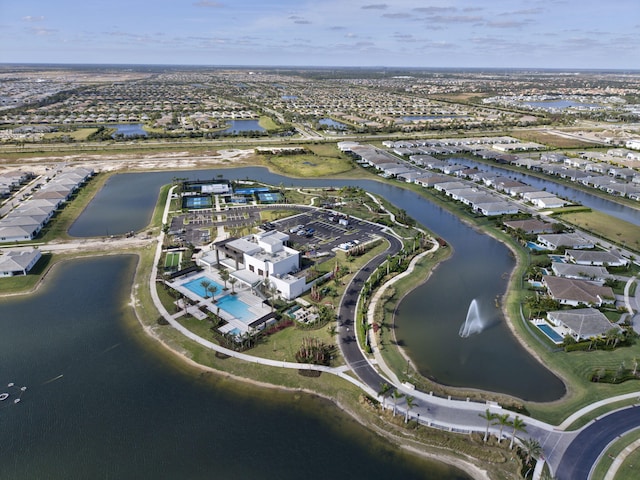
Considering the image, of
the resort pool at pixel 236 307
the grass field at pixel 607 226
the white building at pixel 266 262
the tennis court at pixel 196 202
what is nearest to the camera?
the resort pool at pixel 236 307

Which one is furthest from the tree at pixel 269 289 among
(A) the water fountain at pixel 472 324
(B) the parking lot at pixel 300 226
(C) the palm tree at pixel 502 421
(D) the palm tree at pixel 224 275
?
(C) the palm tree at pixel 502 421

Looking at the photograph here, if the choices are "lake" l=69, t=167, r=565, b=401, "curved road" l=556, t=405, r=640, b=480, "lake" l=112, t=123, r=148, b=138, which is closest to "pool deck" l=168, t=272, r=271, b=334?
"lake" l=69, t=167, r=565, b=401

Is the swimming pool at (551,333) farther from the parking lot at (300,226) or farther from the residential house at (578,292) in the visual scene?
the parking lot at (300,226)

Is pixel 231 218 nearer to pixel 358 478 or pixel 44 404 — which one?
pixel 44 404

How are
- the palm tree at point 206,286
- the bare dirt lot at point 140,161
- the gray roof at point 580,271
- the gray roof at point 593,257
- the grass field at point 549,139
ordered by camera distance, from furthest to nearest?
the grass field at point 549,139, the bare dirt lot at point 140,161, the gray roof at point 593,257, the gray roof at point 580,271, the palm tree at point 206,286

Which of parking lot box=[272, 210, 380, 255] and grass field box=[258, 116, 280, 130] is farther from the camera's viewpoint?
grass field box=[258, 116, 280, 130]

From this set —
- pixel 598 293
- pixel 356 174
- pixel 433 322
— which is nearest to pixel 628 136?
pixel 356 174

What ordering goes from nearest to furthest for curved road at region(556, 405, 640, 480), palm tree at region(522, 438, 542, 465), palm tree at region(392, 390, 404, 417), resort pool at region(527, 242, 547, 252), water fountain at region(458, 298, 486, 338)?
1. curved road at region(556, 405, 640, 480)
2. palm tree at region(522, 438, 542, 465)
3. palm tree at region(392, 390, 404, 417)
4. water fountain at region(458, 298, 486, 338)
5. resort pool at region(527, 242, 547, 252)

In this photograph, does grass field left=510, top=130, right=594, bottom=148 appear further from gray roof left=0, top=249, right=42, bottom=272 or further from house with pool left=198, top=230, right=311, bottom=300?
gray roof left=0, top=249, right=42, bottom=272
